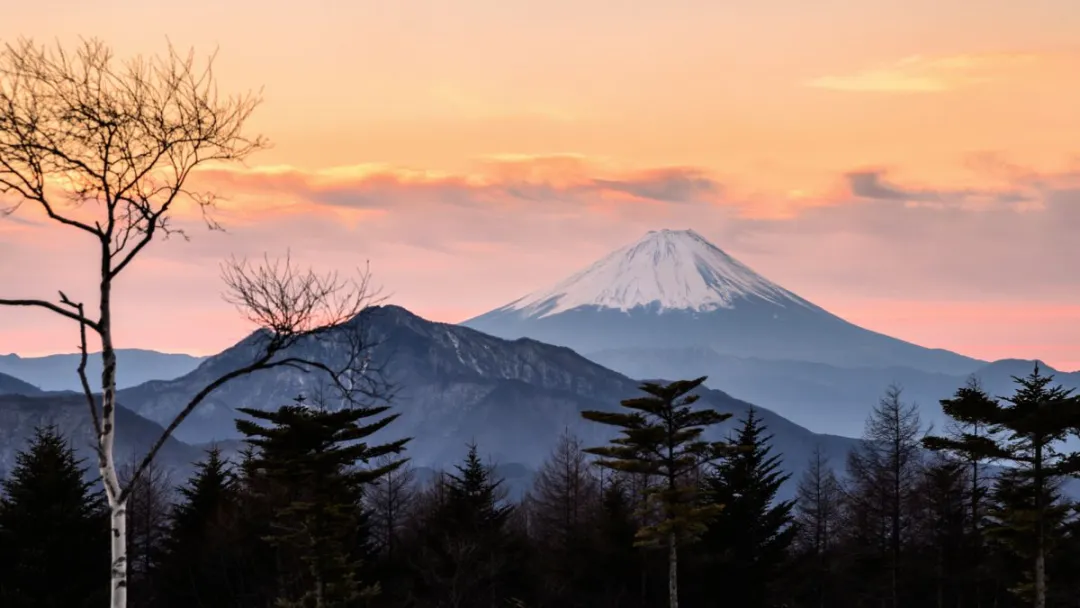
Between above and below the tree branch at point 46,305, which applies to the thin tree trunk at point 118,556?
below

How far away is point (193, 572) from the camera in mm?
48188

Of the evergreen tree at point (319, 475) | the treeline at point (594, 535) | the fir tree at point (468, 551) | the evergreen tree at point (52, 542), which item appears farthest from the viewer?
the fir tree at point (468, 551)

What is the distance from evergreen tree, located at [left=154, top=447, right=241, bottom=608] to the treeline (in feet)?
0.37


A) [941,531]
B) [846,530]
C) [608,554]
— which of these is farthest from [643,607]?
[846,530]

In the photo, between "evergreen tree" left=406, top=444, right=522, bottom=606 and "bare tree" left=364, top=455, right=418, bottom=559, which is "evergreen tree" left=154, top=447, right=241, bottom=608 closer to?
"bare tree" left=364, top=455, right=418, bottom=559

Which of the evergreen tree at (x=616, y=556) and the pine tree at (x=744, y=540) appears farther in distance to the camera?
the evergreen tree at (x=616, y=556)

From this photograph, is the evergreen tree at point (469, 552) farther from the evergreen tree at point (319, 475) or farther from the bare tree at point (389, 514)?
the evergreen tree at point (319, 475)

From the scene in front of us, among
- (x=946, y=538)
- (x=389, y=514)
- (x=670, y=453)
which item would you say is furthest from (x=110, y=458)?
(x=389, y=514)

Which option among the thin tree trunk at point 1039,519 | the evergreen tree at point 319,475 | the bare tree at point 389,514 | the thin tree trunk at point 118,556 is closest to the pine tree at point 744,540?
the bare tree at point 389,514

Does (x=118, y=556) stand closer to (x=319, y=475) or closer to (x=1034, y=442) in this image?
(x=319, y=475)

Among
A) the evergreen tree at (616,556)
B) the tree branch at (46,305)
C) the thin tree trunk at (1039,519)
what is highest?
the tree branch at (46,305)

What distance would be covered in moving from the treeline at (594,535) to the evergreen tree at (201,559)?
11cm

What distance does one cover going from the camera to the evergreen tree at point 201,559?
151 ft

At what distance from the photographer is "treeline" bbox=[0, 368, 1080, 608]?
34.8 m
